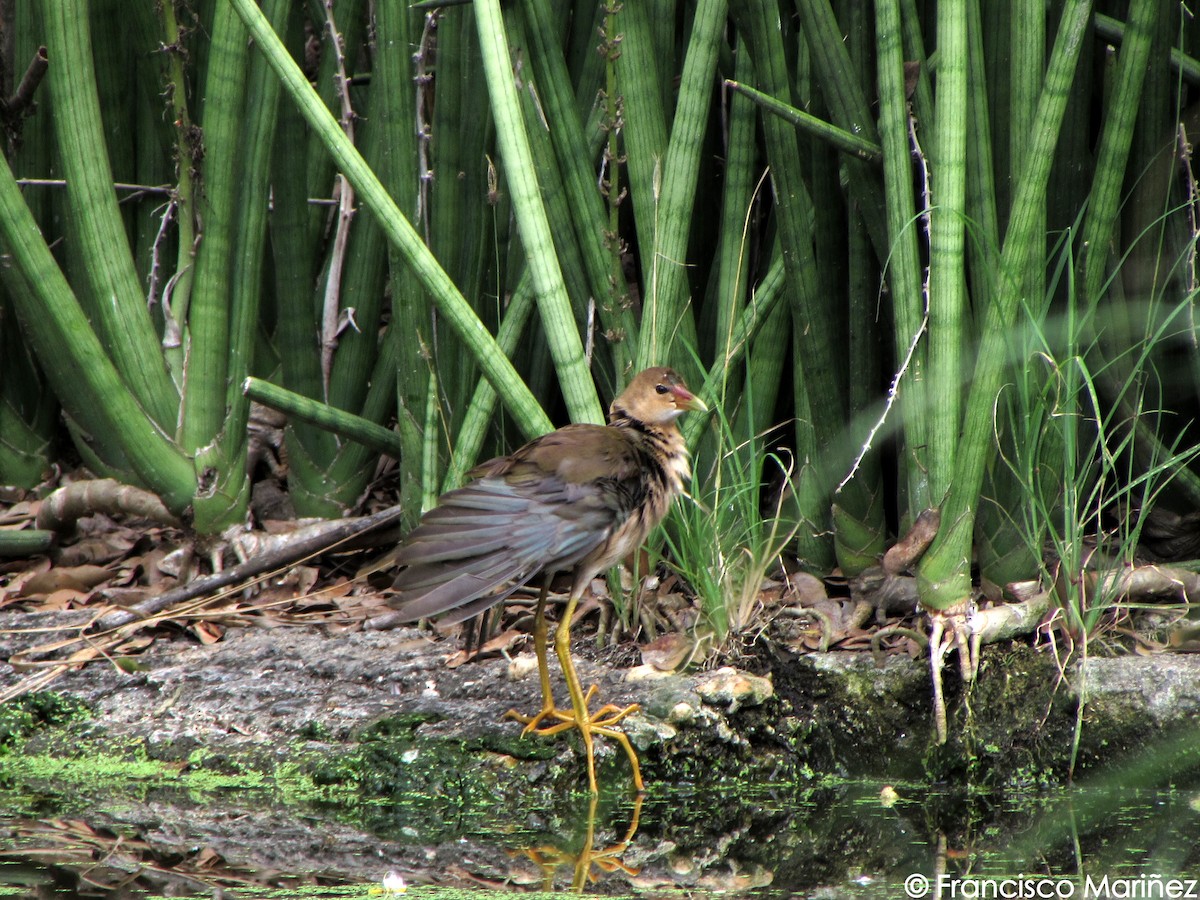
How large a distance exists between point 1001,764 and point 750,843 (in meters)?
0.67

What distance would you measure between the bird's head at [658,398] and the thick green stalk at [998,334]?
64 centimetres

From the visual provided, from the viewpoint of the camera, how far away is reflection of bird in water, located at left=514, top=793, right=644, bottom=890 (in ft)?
7.64

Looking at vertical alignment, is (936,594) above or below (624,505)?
below

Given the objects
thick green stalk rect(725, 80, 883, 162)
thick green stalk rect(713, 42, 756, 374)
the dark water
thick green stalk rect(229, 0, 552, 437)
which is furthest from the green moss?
thick green stalk rect(725, 80, 883, 162)

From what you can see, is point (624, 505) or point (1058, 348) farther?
point (1058, 348)

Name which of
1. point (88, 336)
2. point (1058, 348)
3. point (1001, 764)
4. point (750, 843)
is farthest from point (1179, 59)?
point (88, 336)

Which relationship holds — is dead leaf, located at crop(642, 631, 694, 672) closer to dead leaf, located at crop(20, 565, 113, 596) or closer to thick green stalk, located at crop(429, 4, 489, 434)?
thick green stalk, located at crop(429, 4, 489, 434)

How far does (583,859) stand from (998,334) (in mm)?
1444

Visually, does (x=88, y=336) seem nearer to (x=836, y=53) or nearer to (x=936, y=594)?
(x=836, y=53)

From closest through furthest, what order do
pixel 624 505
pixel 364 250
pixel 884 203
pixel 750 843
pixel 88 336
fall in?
1. pixel 750 843
2. pixel 624 505
3. pixel 884 203
4. pixel 88 336
5. pixel 364 250

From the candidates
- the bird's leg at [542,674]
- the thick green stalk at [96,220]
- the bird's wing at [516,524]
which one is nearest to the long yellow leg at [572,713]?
the bird's leg at [542,674]

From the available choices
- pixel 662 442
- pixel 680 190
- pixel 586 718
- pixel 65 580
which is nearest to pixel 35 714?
pixel 65 580

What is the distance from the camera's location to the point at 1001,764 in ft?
9.37

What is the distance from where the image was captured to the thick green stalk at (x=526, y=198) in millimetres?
2971
